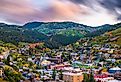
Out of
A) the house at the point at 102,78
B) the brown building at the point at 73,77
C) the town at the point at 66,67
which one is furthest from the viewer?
the brown building at the point at 73,77

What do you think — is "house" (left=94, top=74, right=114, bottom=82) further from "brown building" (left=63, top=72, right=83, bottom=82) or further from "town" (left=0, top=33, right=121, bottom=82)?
"brown building" (left=63, top=72, right=83, bottom=82)

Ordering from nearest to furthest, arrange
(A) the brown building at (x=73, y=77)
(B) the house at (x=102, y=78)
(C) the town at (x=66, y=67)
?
(C) the town at (x=66, y=67)
(B) the house at (x=102, y=78)
(A) the brown building at (x=73, y=77)

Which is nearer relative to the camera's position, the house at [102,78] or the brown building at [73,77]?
the house at [102,78]

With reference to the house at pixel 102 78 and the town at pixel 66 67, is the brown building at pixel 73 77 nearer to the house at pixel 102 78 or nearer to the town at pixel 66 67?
the town at pixel 66 67

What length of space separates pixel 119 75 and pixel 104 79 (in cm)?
1105

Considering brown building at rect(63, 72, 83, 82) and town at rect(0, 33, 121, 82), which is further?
brown building at rect(63, 72, 83, 82)

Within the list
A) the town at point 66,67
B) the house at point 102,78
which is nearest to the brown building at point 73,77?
the town at point 66,67

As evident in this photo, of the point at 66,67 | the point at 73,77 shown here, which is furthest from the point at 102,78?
the point at 66,67

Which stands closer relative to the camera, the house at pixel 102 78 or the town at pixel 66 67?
the town at pixel 66 67

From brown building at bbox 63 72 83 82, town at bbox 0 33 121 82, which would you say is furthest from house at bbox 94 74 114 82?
brown building at bbox 63 72 83 82

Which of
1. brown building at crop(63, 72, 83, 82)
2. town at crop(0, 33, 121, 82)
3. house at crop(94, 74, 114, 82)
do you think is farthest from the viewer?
brown building at crop(63, 72, 83, 82)

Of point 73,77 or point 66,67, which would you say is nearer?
point 73,77

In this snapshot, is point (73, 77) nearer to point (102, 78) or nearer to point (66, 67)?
point (102, 78)

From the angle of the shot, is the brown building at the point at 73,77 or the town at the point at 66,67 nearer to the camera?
the town at the point at 66,67
